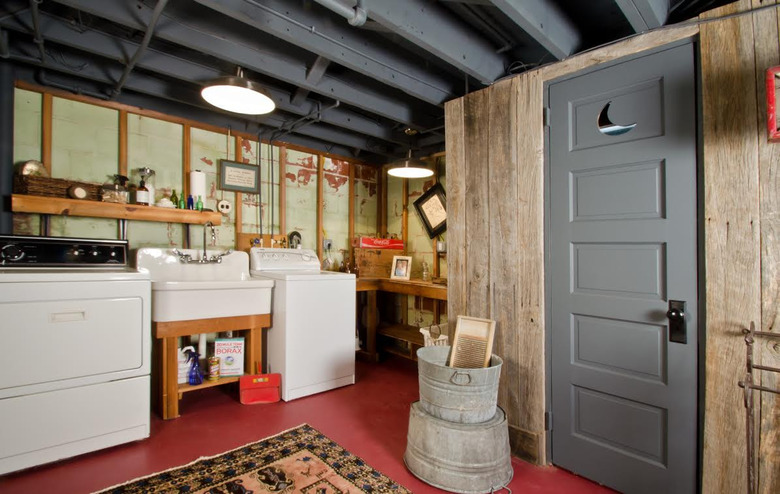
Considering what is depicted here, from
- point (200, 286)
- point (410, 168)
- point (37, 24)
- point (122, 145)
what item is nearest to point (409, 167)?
point (410, 168)

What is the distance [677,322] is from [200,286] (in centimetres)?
278

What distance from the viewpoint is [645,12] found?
66.3 inches

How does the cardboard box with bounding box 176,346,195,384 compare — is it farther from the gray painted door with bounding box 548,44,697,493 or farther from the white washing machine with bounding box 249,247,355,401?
the gray painted door with bounding box 548,44,697,493

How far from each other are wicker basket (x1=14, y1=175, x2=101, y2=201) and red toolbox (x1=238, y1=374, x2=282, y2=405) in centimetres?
177

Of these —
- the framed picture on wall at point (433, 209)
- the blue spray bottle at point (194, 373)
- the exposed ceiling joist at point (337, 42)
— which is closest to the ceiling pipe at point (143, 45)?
the exposed ceiling joist at point (337, 42)

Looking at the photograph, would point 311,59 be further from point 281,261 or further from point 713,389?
point 713,389

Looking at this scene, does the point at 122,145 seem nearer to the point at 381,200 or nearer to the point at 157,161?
the point at 157,161

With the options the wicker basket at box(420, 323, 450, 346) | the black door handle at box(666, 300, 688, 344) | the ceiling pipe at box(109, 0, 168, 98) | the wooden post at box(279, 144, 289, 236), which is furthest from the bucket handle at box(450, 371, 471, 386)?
the wooden post at box(279, 144, 289, 236)

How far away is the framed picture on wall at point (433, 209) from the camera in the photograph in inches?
157

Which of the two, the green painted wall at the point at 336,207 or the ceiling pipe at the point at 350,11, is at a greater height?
the ceiling pipe at the point at 350,11

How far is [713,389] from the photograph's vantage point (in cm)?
157

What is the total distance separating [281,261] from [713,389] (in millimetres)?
3076

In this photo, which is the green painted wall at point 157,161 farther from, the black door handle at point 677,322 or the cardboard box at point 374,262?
the black door handle at point 677,322

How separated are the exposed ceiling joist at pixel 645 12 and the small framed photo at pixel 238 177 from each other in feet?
9.99
